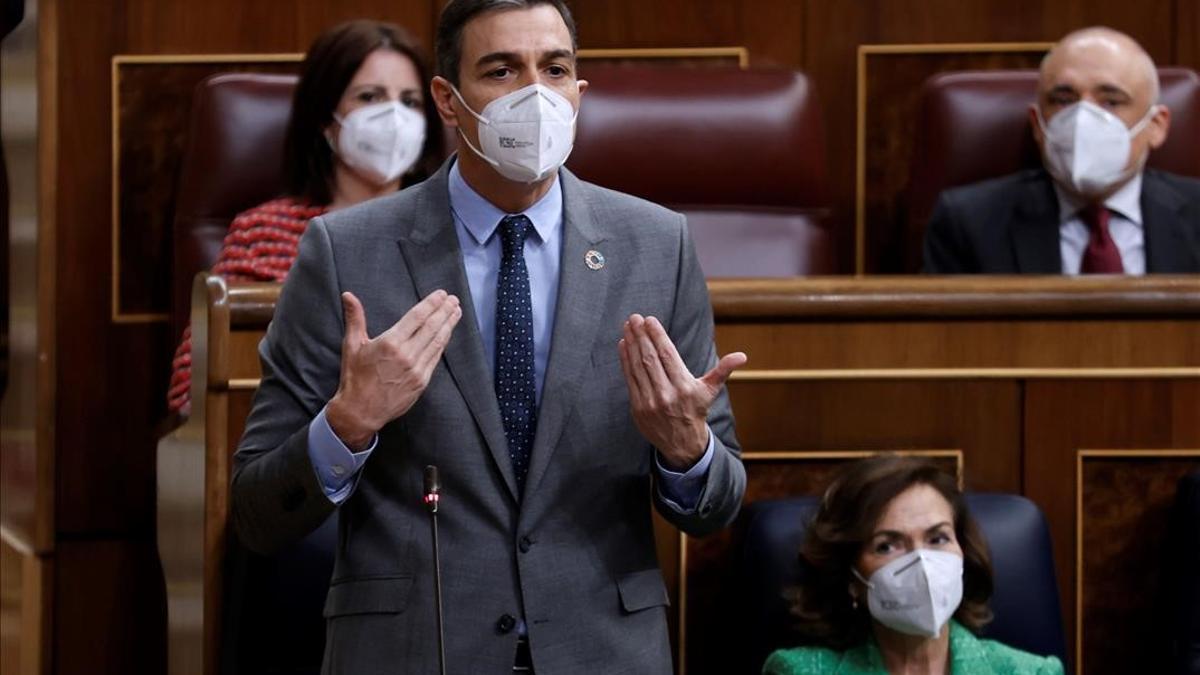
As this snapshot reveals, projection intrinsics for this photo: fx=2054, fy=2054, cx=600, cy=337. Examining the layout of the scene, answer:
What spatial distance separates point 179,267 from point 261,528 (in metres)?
0.91

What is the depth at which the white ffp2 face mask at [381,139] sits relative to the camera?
6.13 feet

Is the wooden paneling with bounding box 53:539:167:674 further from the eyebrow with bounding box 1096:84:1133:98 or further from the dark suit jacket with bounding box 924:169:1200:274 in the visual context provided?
the eyebrow with bounding box 1096:84:1133:98

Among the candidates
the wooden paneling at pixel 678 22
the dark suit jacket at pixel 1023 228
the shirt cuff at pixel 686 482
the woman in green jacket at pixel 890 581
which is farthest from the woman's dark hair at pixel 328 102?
the shirt cuff at pixel 686 482

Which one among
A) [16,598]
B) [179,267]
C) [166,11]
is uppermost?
[166,11]

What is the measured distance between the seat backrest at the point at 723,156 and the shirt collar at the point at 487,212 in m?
0.84

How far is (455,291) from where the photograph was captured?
3.80ft

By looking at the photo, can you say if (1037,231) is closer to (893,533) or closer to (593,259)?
(893,533)

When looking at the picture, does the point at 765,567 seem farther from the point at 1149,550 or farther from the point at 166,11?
the point at 166,11

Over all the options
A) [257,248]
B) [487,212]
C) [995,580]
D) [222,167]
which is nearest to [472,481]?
[487,212]

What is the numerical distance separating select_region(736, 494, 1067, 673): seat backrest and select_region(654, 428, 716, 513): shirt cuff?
38cm

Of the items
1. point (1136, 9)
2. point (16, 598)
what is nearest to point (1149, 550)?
point (1136, 9)

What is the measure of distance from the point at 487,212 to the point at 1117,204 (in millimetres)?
1019

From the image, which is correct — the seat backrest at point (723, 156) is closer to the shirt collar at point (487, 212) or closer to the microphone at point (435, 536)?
the shirt collar at point (487, 212)

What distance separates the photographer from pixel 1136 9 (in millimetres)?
2303
